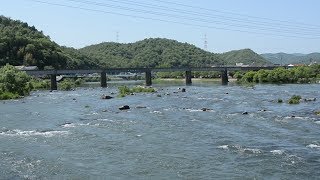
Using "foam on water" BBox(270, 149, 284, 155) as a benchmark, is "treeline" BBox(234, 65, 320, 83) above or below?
above

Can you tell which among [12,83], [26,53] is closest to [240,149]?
[12,83]

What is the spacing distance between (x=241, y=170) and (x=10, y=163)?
48.6 ft

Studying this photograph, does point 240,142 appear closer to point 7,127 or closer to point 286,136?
point 286,136

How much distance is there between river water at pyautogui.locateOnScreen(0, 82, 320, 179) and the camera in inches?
1074

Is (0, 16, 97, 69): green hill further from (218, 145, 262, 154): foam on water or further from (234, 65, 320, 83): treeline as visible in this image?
(218, 145, 262, 154): foam on water

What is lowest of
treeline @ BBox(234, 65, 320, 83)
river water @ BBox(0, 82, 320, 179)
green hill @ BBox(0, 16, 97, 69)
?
river water @ BBox(0, 82, 320, 179)

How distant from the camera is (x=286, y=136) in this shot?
3872cm

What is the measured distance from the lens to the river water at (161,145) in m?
27.3

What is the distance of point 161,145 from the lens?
35500 millimetres

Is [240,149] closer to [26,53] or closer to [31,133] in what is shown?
[31,133]

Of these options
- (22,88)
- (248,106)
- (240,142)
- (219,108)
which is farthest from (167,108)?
(22,88)

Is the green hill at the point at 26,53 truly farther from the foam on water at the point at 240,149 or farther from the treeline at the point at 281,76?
the foam on water at the point at 240,149

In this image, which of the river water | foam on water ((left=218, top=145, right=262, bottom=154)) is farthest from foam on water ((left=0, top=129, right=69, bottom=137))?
foam on water ((left=218, top=145, right=262, bottom=154))

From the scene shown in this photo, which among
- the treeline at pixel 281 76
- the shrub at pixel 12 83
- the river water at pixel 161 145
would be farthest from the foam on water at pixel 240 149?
the treeline at pixel 281 76
